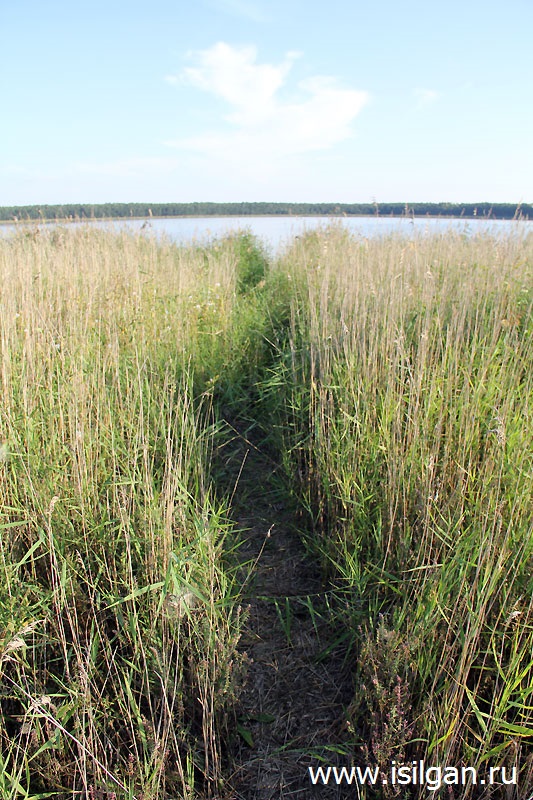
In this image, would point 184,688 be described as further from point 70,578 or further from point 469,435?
point 469,435

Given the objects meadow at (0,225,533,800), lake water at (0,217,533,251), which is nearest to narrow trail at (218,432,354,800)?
meadow at (0,225,533,800)

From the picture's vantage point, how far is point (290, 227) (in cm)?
768

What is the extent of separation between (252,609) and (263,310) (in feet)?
12.3

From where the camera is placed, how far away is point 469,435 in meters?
2.08

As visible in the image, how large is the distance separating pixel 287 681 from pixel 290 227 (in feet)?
23.0

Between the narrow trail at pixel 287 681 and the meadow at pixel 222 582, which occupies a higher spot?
the meadow at pixel 222 582

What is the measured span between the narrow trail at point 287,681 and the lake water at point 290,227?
10.9ft

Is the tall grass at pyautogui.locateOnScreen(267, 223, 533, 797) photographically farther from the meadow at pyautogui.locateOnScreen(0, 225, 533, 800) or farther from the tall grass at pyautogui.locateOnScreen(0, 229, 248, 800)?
the tall grass at pyautogui.locateOnScreen(0, 229, 248, 800)

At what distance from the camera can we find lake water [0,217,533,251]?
16.6ft

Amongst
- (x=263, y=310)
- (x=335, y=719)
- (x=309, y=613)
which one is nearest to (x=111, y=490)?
(x=309, y=613)

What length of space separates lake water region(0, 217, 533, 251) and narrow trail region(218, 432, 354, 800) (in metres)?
3.31

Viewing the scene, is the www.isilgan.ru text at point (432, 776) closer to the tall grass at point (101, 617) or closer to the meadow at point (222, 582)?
the meadow at point (222, 582)

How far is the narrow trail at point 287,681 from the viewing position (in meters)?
1.46

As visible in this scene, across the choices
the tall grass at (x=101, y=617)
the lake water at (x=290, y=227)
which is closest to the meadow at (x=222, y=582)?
the tall grass at (x=101, y=617)
